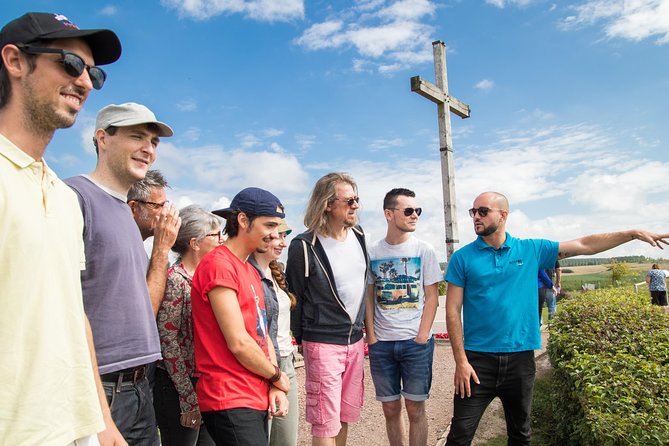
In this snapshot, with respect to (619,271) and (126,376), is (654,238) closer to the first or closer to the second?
(126,376)

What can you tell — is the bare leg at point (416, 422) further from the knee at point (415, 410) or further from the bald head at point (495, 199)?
the bald head at point (495, 199)

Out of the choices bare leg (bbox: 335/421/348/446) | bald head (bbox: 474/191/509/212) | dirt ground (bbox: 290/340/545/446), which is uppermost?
bald head (bbox: 474/191/509/212)

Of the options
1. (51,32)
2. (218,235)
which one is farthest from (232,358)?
(51,32)

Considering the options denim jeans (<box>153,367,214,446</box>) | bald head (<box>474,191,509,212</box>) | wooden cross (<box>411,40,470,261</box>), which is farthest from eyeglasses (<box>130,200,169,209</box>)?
wooden cross (<box>411,40,470,261</box>)

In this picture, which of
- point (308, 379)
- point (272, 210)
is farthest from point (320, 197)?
point (308, 379)

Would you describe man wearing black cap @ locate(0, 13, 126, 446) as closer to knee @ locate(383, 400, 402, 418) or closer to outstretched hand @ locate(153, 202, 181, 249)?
outstretched hand @ locate(153, 202, 181, 249)

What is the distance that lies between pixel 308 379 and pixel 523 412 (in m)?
1.83

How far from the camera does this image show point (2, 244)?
1.57 metres

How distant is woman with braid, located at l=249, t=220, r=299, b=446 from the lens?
3662mm

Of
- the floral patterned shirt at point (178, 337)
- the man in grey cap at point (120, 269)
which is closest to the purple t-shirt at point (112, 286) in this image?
the man in grey cap at point (120, 269)

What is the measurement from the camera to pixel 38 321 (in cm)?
165

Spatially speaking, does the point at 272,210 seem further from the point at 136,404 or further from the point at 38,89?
the point at 38,89

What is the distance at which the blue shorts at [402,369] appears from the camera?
4.46 meters

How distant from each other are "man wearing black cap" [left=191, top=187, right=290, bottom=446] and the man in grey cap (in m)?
0.34
